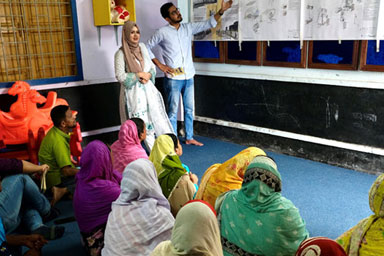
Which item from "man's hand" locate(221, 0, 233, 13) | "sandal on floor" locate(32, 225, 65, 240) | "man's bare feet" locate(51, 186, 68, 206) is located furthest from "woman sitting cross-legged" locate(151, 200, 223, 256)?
"man's hand" locate(221, 0, 233, 13)

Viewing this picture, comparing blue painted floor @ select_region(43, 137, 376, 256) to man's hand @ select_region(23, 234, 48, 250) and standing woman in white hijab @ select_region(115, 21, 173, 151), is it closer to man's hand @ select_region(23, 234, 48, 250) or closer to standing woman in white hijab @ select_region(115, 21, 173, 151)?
man's hand @ select_region(23, 234, 48, 250)

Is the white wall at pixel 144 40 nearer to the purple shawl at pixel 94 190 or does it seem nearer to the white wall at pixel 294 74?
the white wall at pixel 294 74

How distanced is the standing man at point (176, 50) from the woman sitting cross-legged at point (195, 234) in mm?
3458

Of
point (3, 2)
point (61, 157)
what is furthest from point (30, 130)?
point (3, 2)

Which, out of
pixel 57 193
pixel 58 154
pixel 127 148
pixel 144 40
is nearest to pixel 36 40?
pixel 144 40

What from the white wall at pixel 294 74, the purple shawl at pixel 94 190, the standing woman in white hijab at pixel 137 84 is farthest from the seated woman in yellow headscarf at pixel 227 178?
the standing woman in white hijab at pixel 137 84

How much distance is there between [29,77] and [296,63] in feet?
9.46

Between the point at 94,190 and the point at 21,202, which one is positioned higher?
the point at 94,190

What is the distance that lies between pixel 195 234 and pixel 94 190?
45.0 inches

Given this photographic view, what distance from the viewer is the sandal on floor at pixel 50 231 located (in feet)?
8.48

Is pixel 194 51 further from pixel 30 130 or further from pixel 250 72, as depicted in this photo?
pixel 30 130

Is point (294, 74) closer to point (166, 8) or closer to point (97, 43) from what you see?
point (166, 8)

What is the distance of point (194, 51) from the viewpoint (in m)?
5.11

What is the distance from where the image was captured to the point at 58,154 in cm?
303
